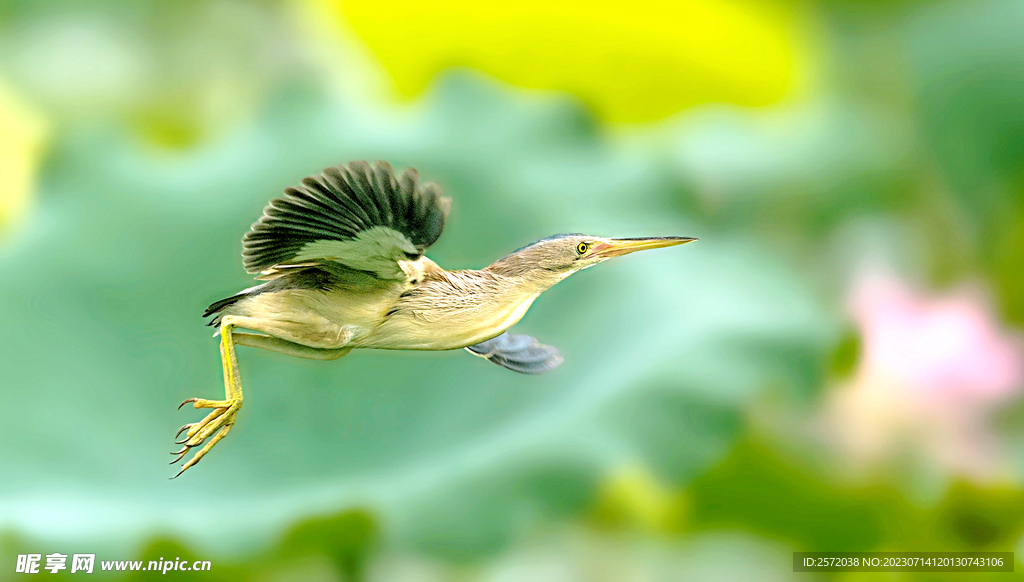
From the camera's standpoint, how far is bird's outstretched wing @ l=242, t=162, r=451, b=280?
1.16m

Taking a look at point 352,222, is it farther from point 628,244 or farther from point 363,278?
point 628,244

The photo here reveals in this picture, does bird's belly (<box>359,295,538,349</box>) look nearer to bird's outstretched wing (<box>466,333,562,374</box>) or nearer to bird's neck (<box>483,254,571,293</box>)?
bird's neck (<box>483,254,571,293</box>)

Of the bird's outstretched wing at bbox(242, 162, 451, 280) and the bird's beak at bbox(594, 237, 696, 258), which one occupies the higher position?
the bird's beak at bbox(594, 237, 696, 258)

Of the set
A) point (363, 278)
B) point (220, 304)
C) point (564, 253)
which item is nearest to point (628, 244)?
point (564, 253)

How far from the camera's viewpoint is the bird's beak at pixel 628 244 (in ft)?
4.66

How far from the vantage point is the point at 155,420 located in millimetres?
1952

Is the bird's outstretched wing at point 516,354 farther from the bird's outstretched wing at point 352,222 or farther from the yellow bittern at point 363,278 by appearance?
the bird's outstretched wing at point 352,222

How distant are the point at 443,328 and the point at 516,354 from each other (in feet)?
0.78

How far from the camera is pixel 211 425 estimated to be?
1.33 metres

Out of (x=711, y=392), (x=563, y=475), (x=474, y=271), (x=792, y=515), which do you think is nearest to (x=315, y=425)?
(x=563, y=475)

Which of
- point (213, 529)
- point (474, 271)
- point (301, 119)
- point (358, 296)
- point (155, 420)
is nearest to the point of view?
point (358, 296)

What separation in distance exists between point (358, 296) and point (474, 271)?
21 cm

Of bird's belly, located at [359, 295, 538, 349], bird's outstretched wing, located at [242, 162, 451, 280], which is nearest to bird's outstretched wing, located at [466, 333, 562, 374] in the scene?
bird's belly, located at [359, 295, 538, 349]

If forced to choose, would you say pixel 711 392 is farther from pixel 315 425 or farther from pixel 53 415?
pixel 53 415
